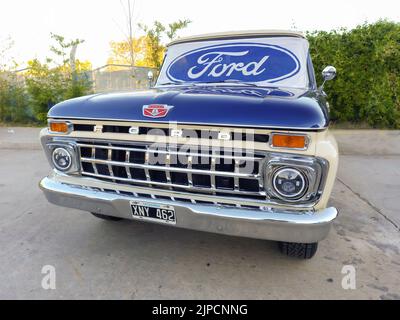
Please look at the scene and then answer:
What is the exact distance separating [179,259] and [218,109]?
1417 mm

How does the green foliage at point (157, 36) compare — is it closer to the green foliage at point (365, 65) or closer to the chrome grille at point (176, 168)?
the green foliage at point (365, 65)

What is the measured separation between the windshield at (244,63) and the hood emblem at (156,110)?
105 cm

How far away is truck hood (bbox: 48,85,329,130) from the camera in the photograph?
1913 mm

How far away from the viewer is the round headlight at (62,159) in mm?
2574

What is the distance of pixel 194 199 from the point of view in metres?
2.23

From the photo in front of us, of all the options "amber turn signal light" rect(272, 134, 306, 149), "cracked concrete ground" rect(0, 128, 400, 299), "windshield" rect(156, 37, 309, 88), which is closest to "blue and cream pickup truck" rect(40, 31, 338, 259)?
"amber turn signal light" rect(272, 134, 306, 149)

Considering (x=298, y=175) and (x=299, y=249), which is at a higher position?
(x=298, y=175)

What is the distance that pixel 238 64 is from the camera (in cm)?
327

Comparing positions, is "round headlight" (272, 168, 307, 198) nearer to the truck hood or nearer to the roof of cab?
the truck hood

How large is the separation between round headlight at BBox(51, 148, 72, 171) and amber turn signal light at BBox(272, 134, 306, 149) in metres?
1.66

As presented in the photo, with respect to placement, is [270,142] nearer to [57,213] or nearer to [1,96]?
[57,213]

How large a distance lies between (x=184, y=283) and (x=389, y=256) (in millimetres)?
1839

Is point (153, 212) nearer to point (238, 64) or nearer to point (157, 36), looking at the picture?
point (238, 64)

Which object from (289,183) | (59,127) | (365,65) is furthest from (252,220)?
(365,65)
